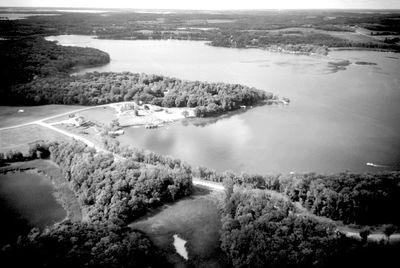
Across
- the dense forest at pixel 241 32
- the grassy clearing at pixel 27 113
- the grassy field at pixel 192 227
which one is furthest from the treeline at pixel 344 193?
the dense forest at pixel 241 32

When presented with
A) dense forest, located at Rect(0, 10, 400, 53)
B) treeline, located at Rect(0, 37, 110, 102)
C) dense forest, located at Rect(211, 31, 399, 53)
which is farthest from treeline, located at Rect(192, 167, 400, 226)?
dense forest, located at Rect(0, 10, 400, 53)

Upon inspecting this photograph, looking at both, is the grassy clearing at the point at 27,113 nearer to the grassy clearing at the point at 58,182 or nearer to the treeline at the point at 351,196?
the grassy clearing at the point at 58,182

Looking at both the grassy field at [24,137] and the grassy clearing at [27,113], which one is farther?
the grassy clearing at [27,113]

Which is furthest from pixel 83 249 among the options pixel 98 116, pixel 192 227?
pixel 98 116

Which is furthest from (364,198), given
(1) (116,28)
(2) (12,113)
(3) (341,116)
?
(1) (116,28)

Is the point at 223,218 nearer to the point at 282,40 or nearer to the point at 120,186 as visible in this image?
the point at 120,186

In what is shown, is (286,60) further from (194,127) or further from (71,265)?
(71,265)
